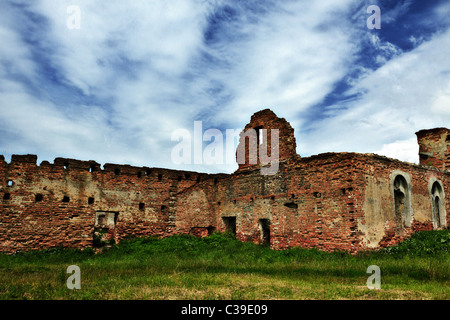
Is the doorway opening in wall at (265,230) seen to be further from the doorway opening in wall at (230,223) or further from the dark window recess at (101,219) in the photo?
the dark window recess at (101,219)

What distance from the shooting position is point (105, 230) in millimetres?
21062

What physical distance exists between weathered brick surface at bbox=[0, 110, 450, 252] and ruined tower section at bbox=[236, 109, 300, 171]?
0.21 feet

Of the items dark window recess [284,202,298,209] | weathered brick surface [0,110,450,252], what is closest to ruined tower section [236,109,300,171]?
weathered brick surface [0,110,450,252]

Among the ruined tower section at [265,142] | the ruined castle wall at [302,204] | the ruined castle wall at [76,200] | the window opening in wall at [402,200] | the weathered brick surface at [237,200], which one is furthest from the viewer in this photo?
the ruined tower section at [265,142]

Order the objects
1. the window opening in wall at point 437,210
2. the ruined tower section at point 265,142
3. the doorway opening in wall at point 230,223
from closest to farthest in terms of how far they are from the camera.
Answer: the ruined tower section at point 265,142
the window opening in wall at point 437,210
the doorway opening in wall at point 230,223

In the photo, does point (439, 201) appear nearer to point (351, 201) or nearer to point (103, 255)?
point (351, 201)

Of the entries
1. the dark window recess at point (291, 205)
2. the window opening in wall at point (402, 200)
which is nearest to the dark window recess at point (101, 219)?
the dark window recess at point (291, 205)

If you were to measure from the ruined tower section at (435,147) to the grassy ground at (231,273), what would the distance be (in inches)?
310

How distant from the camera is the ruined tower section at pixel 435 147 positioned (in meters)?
19.6

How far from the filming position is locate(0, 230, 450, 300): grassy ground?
657 centimetres

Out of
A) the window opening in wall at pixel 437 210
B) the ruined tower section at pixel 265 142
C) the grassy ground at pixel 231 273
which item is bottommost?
the grassy ground at pixel 231 273

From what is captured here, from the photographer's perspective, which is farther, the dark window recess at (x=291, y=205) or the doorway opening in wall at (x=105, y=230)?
the doorway opening in wall at (x=105, y=230)
